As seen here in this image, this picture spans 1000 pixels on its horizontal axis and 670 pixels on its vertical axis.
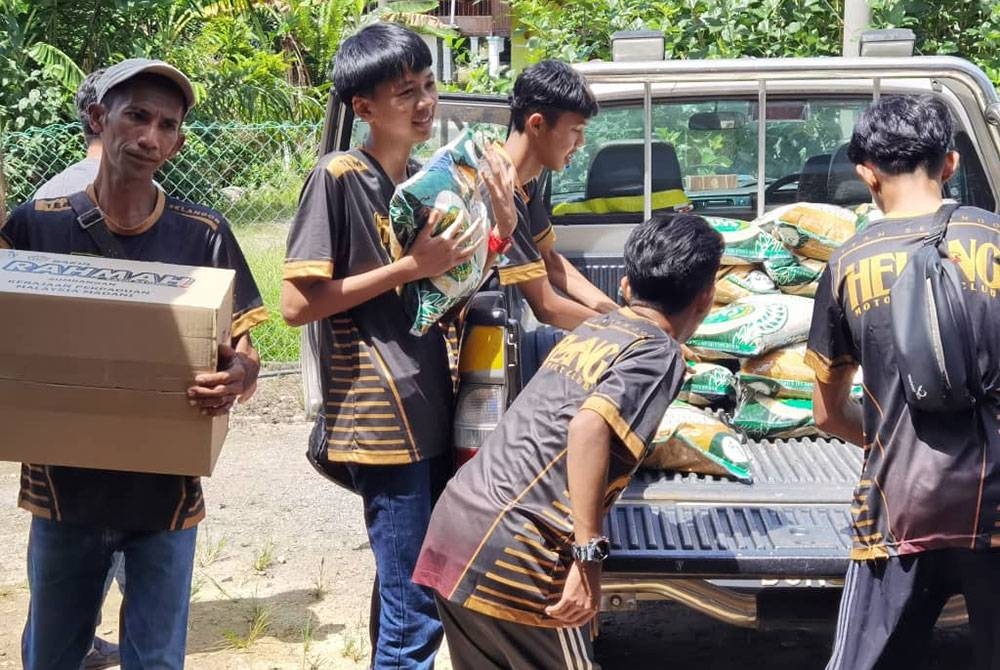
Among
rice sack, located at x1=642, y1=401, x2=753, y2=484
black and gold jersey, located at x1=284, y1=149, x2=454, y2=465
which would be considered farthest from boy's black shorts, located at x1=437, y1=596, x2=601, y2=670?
rice sack, located at x1=642, y1=401, x2=753, y2=484

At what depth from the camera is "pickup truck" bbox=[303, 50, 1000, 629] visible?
125 inches

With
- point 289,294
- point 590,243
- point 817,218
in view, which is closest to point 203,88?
point 590,243

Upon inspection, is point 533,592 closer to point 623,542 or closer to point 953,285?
point 623,542

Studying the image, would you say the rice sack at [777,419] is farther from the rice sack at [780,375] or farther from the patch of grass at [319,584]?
the patch of grass at [319,584]

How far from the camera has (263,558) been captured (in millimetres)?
4945

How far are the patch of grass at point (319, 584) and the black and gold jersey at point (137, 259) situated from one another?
187cm

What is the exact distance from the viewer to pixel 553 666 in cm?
263

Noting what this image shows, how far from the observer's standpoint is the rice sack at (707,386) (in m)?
4.19

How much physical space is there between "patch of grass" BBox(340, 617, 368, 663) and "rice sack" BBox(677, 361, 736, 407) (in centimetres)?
131

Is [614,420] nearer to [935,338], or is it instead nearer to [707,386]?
[935,338]

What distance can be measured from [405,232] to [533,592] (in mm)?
891

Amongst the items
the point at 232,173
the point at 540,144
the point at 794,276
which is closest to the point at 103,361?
the point at 540,144

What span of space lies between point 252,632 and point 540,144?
1.95 m

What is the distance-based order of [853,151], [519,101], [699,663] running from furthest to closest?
1. [699,663]
2. [519,101]
3. [853,151]
